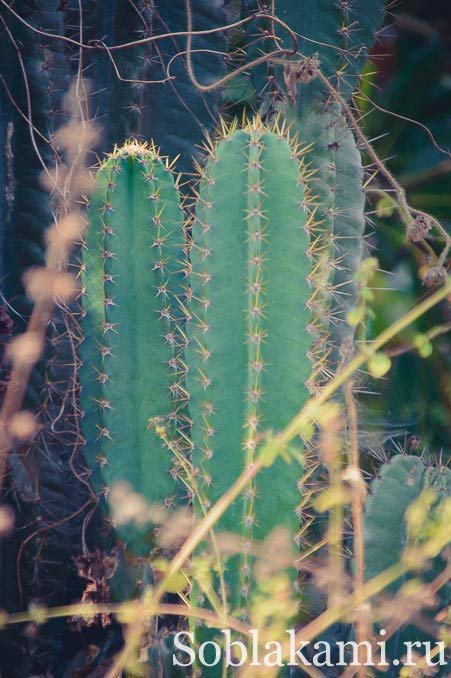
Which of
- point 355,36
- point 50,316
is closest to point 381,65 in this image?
point 355,36

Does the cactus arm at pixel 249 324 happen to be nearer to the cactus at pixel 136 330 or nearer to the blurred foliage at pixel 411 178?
the cactus at pixel 136 330

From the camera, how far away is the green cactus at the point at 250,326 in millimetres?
1191

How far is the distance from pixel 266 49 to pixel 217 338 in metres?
0.84

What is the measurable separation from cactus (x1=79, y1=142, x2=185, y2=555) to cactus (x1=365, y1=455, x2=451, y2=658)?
1.20 ft

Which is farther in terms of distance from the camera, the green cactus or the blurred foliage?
the blurred foliage

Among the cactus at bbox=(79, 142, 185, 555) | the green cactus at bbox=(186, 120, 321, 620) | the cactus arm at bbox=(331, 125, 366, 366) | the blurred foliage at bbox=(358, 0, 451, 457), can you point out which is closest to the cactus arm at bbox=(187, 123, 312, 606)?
the green cactus at bbox=(186, 120, 321, 620)

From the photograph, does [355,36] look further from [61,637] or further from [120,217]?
[61,637]

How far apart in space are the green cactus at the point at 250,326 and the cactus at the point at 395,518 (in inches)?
6.1

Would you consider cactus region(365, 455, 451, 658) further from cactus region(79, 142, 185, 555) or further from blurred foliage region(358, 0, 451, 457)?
blurred foliage region(358, 0, 451, 457)

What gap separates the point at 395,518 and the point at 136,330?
1.84ft

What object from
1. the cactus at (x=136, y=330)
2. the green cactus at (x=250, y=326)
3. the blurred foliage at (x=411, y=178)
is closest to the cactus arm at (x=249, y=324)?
the green cactus at (x=250, y=326)

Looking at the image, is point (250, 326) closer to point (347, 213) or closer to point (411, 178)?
point (347, 213)

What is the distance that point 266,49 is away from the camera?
1721 mm

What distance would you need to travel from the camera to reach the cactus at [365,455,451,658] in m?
1.27
